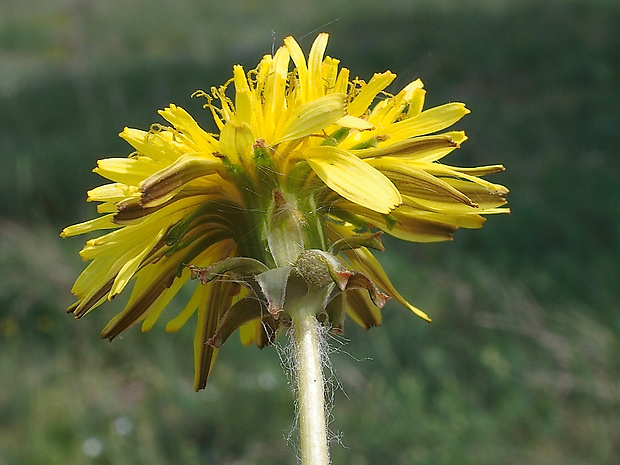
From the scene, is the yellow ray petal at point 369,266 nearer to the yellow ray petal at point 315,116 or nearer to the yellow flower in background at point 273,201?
the yellow flower in background at point 273,201

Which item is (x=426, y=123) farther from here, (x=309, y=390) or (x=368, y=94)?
(x=309, y=390)

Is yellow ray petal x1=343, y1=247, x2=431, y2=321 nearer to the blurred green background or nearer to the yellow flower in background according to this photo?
the yellow flower in background

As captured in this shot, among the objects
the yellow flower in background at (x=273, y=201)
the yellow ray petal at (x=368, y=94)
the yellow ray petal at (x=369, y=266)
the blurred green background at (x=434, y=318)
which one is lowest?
the blurred green background at (x=434, y=318)

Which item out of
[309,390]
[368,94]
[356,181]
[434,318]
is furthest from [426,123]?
[434,318]

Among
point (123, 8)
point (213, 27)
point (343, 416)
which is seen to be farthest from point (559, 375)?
point (123, 8)

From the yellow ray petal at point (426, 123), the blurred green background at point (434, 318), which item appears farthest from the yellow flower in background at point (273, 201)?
the blurred green background at point (434, 318)

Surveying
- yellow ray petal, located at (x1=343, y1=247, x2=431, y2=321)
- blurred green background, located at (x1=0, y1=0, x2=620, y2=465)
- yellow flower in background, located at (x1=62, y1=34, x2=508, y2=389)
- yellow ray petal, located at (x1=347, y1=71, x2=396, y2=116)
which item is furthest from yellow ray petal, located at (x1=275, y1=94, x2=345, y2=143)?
blurred green background, located at (x1=0, y1=0, x2=620, y2=465)
